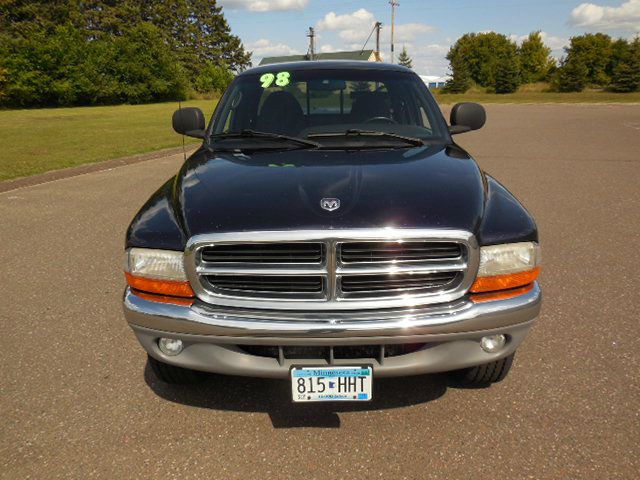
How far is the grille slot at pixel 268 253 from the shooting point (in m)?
2.26

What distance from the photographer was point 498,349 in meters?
2.43

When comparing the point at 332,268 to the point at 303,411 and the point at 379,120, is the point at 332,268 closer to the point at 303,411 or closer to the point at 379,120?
the point at 303,411

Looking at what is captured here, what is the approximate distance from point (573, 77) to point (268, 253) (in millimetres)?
74743

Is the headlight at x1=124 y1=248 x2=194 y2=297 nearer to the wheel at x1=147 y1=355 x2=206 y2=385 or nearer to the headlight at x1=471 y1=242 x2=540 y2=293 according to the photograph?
the wheel at x1=147 y1=355 x2=206 y2=385

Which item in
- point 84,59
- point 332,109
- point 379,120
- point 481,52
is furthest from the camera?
point 481,52

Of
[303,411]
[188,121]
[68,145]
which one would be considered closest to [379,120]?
[188,121]

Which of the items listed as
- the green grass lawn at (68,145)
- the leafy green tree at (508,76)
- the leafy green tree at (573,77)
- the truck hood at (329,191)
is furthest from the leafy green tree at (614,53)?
the truck hood at (329,191)

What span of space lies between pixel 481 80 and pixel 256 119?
90434 millimetres

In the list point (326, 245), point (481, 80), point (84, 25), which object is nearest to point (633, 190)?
point (326, 245)

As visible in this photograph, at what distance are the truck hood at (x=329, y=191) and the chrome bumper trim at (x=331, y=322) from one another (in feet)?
1.15

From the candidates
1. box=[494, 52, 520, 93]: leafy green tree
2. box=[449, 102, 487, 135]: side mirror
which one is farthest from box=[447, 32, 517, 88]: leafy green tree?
box=[449, 102, 487, 135]: side mirror

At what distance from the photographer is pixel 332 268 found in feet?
7.32

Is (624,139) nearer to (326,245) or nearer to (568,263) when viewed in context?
(568,263)

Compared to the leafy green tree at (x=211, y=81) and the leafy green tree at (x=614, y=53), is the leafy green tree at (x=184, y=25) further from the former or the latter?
the leafy green tree at (x=614, y=53)
